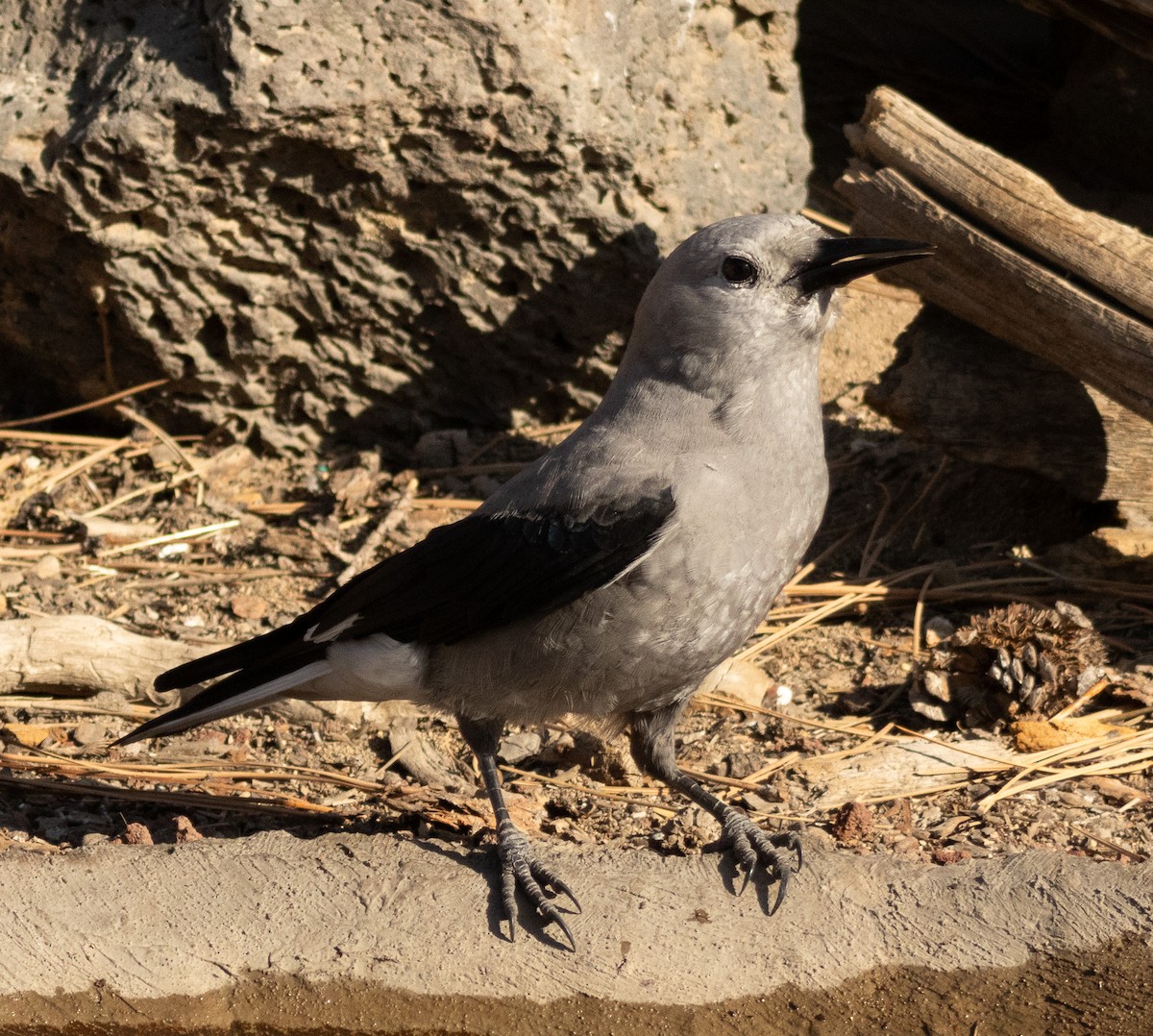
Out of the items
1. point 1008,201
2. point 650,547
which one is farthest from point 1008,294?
point 650,547

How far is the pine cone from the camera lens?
364 cm

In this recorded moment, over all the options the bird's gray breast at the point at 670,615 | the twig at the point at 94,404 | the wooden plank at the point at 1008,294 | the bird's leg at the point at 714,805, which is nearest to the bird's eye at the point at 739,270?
the bird's gray breast at the point at 670,615

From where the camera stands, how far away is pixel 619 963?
2566 mm

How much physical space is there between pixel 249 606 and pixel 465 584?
1510 millimetres

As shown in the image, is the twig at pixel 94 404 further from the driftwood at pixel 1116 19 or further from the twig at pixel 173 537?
the driftwood at pixel 1116 19

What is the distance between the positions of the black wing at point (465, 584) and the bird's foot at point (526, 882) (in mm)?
484

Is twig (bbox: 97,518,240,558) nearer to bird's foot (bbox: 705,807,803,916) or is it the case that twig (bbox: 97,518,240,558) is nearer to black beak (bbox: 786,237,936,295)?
bird's foot (bbox: 705,807,803,916)

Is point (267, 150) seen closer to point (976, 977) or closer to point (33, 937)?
point (33, 937)

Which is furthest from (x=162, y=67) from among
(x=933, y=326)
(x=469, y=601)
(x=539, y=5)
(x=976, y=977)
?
(x=976, y=977)

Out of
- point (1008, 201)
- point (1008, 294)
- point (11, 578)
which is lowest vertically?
point (11, 578)

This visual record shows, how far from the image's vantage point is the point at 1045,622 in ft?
12.1

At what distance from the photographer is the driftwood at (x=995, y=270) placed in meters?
Result: 3.90

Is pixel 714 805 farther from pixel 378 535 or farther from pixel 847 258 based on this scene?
pixel 378 535

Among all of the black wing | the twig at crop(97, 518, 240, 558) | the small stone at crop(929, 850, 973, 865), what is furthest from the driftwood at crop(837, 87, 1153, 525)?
the twig at crop(97, 518, 240, 558)
